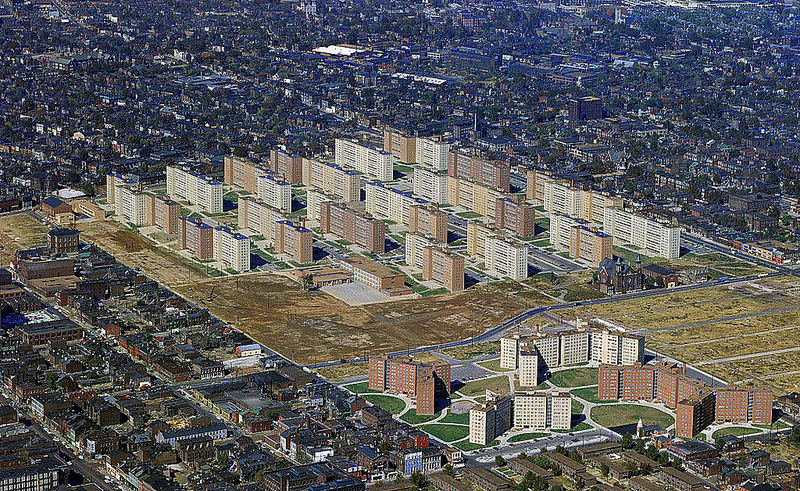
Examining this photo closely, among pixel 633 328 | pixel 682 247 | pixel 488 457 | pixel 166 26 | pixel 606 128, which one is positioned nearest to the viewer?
pixel 488 457

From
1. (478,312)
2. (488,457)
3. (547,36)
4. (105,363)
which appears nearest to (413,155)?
(478,312)

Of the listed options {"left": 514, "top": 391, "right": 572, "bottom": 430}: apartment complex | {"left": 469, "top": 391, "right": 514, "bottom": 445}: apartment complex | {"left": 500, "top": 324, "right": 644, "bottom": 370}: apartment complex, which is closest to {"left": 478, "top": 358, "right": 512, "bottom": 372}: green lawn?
{"left": 500, "top": 324, "right": 644, "bottom": 370}: apartment complex

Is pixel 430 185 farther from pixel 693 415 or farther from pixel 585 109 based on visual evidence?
pixel 693 415

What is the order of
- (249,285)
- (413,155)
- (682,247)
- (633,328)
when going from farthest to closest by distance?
1. (413,155)
2. (682,247)
3. (249,285)
4. (633,328)

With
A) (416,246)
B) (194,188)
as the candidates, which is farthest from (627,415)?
(194,188)

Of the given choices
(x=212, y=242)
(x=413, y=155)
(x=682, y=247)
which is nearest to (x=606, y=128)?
(x=413, y=155)

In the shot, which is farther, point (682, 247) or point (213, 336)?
point (682, 247)

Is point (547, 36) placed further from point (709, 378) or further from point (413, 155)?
point (709, 378)
